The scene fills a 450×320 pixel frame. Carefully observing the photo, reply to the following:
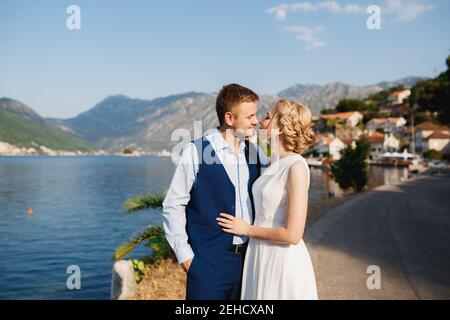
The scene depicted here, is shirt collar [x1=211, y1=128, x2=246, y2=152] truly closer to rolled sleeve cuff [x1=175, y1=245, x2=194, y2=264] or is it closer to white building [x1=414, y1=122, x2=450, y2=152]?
rolled sleeve cuff [x1=175, y1=245, x2=194, y2=264]

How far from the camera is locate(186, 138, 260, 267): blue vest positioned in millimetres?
3043

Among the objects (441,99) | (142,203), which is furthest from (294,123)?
(441,99)

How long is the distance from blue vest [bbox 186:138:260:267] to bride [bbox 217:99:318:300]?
0.24 feet

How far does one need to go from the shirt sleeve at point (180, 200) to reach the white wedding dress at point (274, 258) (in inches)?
18.3

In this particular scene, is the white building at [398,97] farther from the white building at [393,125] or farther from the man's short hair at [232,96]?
the man's short hair at [232,96]

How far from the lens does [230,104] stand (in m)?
3.06

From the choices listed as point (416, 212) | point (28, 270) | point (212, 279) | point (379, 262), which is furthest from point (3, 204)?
point (212, 279)

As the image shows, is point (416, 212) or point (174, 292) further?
point (416, 212)

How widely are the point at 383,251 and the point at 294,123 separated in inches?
298

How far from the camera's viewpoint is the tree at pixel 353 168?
87.4 ft

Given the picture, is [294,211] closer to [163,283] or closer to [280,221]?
[280,221]

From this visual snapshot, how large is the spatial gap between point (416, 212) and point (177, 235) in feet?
49.2

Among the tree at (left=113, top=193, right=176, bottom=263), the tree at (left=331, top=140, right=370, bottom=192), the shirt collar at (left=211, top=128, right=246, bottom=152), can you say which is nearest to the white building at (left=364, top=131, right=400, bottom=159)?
the tree at (left=331, top=140, right=370, bottom=192)
